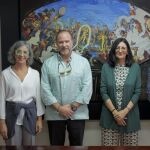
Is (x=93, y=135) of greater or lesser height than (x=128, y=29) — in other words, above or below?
below

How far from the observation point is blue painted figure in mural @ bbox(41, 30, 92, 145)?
296cm

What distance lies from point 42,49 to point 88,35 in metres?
0.55

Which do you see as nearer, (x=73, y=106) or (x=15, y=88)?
(x=15, y=88)

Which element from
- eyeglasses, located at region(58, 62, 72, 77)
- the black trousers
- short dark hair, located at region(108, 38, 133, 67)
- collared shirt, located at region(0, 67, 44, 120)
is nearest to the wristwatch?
the black trousers

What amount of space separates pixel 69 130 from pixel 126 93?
681 mm

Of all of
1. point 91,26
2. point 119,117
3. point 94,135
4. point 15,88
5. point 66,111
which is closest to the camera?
point 15,88

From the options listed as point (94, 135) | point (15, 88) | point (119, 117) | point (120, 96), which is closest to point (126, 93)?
point (120, 96)

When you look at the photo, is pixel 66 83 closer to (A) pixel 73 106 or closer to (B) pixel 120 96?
(A) pixel 73 106

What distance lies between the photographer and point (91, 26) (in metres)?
3.47

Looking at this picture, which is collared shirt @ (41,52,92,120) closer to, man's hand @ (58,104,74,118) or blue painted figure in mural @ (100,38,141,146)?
man's hand @ (58,104,74,118)

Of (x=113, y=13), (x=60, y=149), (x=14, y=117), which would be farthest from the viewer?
(x=113, y=13)

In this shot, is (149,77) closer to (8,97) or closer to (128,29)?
(128,29)

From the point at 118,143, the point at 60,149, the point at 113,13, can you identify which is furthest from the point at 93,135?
the point at 60,149

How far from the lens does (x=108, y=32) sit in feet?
11.4
